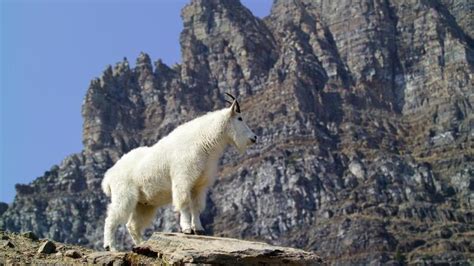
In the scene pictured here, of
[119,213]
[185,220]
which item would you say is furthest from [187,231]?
[119,213]

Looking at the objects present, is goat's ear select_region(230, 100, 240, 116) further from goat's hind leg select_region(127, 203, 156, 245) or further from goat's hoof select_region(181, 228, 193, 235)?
goat's hoof select_region(181, 228, 193, 235)

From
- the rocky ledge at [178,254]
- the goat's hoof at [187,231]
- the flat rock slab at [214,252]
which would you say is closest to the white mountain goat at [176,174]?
the goat's hoof at [187,231]

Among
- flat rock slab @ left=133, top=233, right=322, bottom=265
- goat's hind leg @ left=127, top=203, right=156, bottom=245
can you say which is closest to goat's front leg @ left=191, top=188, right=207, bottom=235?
flat rock slab @ left=133, top=233, right=322, bottom=265

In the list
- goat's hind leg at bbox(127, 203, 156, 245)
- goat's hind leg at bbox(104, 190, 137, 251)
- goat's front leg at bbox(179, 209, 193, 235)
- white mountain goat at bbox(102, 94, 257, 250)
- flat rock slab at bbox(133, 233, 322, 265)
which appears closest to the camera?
flat rock slab at bbox(133, 233, 322, 265)

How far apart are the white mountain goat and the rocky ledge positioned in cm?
135

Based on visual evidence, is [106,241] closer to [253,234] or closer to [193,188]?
[193,188]

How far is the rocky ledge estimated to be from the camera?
16.7 meters

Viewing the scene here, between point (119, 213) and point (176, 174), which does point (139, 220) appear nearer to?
point (119, 213)

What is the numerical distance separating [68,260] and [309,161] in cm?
17421

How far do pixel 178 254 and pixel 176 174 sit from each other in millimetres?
2935

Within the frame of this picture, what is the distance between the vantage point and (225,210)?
188875mm

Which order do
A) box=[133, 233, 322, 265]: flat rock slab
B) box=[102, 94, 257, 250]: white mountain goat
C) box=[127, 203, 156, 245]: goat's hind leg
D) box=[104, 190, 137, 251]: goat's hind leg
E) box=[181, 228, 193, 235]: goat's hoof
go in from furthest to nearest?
box=[127, 203, 156, 245]: goat's hind leg < box=[104, 190, 137, 251]: goat's hind leg < box=[102, 94, 257, 250]: white mountain goat < box=[181, 228, 193, 235]: goat's hoof < box=[133, 233, 322, 265]: flat rock slab

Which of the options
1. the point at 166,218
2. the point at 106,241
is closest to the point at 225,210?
the point at 166,218

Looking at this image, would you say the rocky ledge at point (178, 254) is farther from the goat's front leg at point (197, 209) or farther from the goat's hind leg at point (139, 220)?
the goat's hind leg at point (139, 220)
